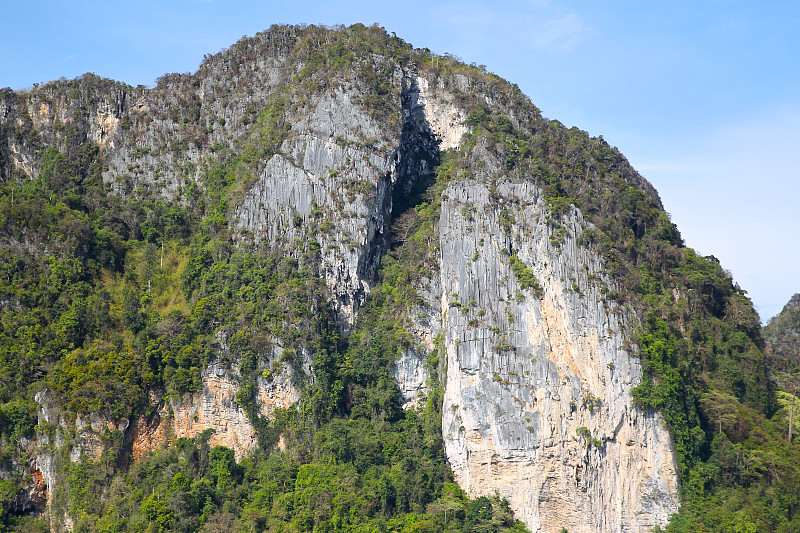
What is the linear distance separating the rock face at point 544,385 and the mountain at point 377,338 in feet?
0.34

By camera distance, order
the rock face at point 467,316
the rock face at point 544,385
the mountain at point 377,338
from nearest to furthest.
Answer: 1. the mountain at point 377,338
2. the rock face at point 544,385
3. the rock face at point 467,316

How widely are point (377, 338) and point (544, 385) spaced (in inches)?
348

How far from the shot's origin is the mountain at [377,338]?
146 ft

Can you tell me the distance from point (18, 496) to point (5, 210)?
15.1 meters

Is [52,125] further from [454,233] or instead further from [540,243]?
[540,243]

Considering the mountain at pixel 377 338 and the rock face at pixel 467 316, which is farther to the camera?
the rock face at pixel 467 316

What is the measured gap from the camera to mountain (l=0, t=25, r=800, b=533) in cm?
4447

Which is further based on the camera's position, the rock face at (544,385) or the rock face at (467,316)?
the rock face at (467,316)

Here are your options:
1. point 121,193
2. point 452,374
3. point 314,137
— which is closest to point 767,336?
point 452,374

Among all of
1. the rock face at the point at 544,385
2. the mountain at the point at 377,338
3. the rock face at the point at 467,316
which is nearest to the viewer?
the mountain at the point at 377,338

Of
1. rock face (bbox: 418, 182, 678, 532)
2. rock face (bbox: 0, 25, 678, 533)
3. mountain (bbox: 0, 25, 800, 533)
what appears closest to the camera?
mountain (bbox: 0, 25, 800, 533)

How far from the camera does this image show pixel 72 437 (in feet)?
146

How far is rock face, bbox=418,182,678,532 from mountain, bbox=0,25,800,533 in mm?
104

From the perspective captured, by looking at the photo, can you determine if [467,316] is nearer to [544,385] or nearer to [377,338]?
[544,385]
